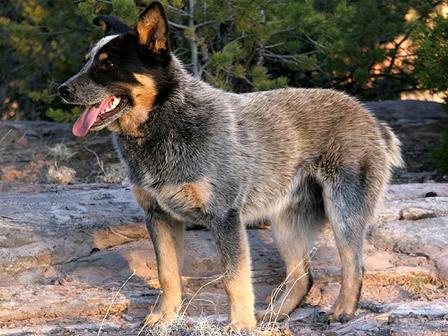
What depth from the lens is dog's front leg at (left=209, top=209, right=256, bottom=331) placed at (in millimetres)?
5582

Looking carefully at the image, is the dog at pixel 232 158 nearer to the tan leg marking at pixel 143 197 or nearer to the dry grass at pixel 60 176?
the tan leg marking at pixel 143 197

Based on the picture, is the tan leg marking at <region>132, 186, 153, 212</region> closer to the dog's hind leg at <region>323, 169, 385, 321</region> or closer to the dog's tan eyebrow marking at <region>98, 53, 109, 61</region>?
the dog's tan eyebrow marking at <region>98, 53, 109, 61</region>

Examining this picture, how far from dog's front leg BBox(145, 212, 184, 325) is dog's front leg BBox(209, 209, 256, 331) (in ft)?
1.37

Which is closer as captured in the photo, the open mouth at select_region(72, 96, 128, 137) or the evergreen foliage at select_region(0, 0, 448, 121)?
the open mouth at select_region(72, 96, 128, 137)

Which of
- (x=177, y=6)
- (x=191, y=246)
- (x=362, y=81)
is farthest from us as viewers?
(x=362, y=81)

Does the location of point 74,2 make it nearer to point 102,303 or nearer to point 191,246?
point 191,246

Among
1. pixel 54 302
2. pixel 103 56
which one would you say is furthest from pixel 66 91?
pixel 54 302

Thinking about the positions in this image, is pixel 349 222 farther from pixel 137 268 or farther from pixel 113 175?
pixel 113 175

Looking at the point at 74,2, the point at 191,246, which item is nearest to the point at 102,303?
the point at 191,246

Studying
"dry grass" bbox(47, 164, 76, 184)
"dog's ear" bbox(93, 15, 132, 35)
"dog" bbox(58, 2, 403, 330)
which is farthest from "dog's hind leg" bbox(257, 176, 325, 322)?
"dry grass" bbox(47, 164, 76, 184)

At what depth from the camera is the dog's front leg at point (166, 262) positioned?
19.3 feet

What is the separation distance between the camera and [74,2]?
36.6ft

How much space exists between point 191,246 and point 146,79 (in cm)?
190

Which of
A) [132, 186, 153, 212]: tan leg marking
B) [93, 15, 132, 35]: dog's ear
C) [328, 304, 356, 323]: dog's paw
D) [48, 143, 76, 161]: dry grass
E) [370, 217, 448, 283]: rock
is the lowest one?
[48, 143, 76, 161]: dry grass
